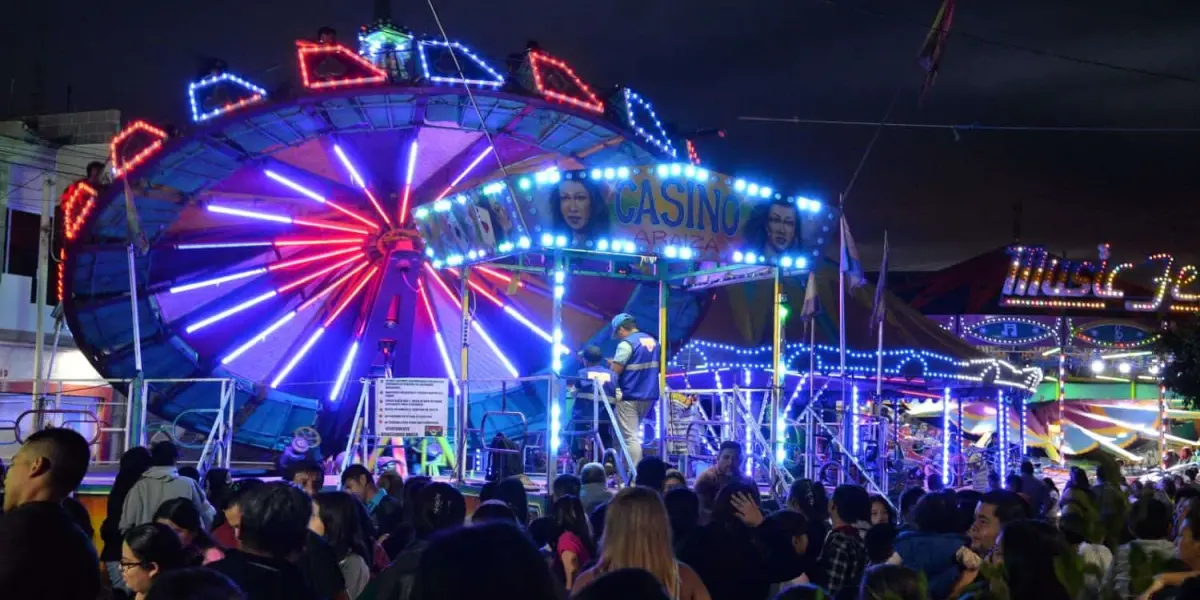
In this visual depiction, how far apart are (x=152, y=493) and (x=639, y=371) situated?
6.53 meters

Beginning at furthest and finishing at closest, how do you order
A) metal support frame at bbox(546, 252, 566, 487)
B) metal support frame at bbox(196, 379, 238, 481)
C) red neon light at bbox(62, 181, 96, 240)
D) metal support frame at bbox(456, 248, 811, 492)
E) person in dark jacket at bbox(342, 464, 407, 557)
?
red neon light at bbox(62, 181, 96, 240), metal support frame at bbox(196, 379, 238, 481), metal support frame at bbox(456, 248, 811, 492), metal support frame at bbox(546, 252, 566, 487), person in dark jacket at bbox(342, 464, 407, 557)

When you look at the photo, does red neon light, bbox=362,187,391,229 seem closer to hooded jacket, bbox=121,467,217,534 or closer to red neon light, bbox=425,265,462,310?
red neon light, bbox=425,265,462,310

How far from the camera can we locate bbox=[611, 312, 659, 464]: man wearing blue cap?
13242 millimetres

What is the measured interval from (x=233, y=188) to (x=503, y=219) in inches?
378

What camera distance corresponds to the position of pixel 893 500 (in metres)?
16.2

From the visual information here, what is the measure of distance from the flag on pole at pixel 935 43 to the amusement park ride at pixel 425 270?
206 centimetres

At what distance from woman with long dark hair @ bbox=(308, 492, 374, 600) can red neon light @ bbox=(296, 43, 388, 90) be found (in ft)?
A: 41.9

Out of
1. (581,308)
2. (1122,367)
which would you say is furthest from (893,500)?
(1122,367)

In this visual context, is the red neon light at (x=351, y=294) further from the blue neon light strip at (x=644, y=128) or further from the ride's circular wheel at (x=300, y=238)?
the blue neon light strip at (x=644, y=128)

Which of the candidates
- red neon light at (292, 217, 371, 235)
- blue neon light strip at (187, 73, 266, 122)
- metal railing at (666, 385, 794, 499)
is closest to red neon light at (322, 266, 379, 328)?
Result: red neon light at (292, 217, 371, 235)

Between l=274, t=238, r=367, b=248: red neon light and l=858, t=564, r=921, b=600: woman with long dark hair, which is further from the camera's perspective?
l=274, t=238, r=367, b=248: red neon light

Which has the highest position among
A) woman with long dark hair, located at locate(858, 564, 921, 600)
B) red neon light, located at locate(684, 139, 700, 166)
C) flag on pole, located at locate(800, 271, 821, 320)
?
red neon light, located at locate(684, 139, 700, 166)

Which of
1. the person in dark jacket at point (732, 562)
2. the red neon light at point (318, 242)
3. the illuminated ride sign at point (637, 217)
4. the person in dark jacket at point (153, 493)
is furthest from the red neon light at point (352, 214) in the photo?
the person in dark jacket at point (732, 562)

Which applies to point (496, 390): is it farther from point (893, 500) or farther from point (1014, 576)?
point (1014, 576)
